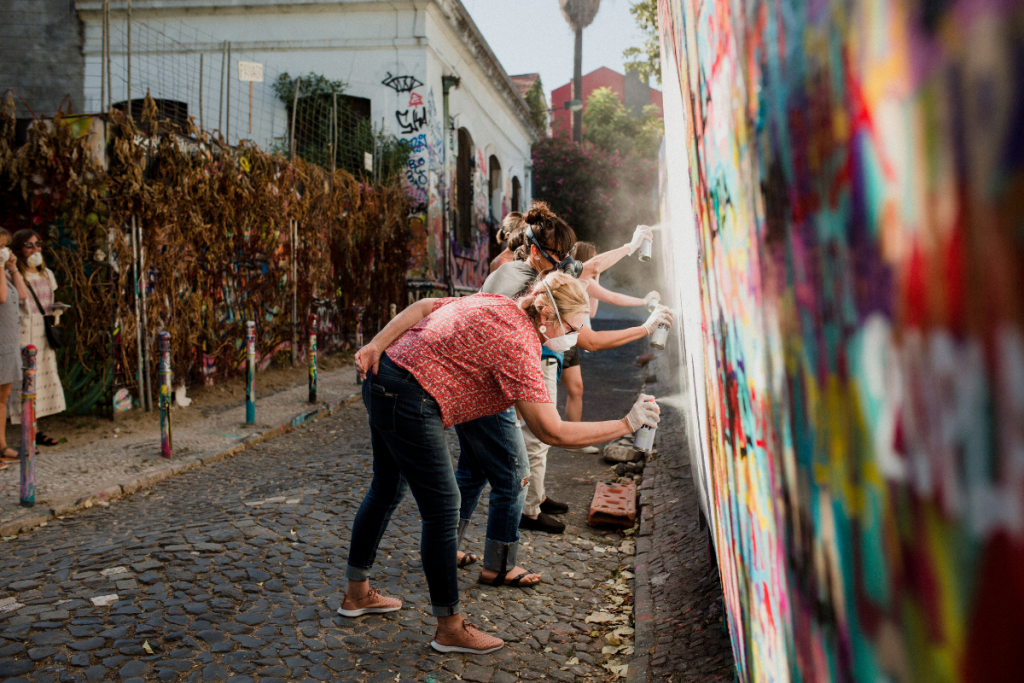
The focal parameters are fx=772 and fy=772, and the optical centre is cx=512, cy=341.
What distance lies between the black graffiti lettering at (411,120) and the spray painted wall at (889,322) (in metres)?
14.5

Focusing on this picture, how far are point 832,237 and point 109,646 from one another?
3.19 meters

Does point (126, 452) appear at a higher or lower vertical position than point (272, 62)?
lower

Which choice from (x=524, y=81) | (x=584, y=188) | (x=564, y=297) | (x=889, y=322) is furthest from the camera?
(x=524, y=81)

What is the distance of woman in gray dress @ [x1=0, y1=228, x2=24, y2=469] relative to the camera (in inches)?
226

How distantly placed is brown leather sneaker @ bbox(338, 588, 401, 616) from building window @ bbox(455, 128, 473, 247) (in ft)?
49.3

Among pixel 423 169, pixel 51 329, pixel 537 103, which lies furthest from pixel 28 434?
pixel 537 103

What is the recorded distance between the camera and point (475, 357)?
2.70 metres

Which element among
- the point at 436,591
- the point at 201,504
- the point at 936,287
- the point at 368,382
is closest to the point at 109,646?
the point at 436,591

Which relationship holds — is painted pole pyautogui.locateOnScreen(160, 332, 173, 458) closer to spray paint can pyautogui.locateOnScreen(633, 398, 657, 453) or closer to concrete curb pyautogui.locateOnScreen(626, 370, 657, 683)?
concrete curb pyautogui.locateOnScreen(626, 370, 657, 683)

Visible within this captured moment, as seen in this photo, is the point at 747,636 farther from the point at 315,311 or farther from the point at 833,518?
the point at 315,311

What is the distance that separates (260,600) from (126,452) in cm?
344

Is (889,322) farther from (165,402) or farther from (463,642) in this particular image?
(165,402)

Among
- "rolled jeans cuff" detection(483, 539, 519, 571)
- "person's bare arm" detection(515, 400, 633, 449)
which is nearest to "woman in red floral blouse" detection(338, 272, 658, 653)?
"person's bare arm" detection(515, 400, 633, 449)

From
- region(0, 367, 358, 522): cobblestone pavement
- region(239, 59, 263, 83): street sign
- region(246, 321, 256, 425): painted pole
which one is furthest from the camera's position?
region(239, 59, 263, 83): street sign
